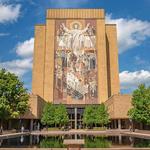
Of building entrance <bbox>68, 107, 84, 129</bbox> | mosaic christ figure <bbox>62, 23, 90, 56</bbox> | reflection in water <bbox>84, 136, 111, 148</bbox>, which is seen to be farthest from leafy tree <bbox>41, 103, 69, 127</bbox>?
reflection in water <bbox>84, 136, 111, 148</bbox>

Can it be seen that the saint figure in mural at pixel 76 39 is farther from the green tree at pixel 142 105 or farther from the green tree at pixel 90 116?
the green tree at pixel 142 105

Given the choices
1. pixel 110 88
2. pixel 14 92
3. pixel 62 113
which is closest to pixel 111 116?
pixel 62 113

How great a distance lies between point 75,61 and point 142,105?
3805cm

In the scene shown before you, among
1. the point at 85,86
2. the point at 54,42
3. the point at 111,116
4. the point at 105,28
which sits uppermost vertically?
the point at 105,28

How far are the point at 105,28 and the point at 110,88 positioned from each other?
20202mm

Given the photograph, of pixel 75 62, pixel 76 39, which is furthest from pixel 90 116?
pixel 76 39

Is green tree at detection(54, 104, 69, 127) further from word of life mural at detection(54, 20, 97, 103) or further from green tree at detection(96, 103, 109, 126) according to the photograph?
word of life mural at detection(54, 20, 97, 103)

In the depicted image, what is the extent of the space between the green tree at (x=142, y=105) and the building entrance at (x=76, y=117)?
1221 inches

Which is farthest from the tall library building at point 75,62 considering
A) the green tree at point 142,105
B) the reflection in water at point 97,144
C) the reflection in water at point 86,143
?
the reflection in water at point 97,144

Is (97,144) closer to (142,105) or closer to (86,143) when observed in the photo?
(86,143)

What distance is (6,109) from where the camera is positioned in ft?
135

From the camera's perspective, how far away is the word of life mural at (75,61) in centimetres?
8250

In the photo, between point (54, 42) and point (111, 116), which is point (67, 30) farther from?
point (111, 116)

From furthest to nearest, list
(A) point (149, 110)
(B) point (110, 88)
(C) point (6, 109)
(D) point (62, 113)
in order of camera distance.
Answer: (B) point (110, 88) → (D) point (62, 113) → (A) point (149, 110) → (C) point (6, 109)
